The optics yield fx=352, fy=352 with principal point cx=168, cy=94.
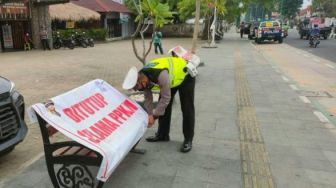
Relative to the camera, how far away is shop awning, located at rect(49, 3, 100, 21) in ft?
79.1

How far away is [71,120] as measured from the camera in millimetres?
3312

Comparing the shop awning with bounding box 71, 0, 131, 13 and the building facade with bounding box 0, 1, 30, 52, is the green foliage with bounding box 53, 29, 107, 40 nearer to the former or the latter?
the shop awning with bounding box 71, 0, 131, 13

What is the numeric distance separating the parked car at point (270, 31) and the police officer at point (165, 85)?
24222 millimetres

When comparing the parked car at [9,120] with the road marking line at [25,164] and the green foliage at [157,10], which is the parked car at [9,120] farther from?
the green foliage at [157,10]

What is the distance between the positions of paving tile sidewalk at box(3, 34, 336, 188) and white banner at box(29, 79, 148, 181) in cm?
60

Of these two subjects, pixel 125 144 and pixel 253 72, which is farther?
pixel 253 72

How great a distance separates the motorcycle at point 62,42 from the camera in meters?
22.5

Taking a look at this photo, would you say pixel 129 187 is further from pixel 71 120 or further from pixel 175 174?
pixel 71 120

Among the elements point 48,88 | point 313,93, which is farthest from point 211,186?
point 48,88

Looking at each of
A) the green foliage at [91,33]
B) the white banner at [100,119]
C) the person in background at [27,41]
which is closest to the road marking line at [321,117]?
the white banner at [100,119]

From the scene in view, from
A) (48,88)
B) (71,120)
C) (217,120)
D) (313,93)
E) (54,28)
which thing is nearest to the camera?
(71,120)

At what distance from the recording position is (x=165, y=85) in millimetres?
4219

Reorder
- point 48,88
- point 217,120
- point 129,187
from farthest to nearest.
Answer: point 48,88 → point 217,120 → point 129,187

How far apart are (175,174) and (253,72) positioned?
8806 millimetres
